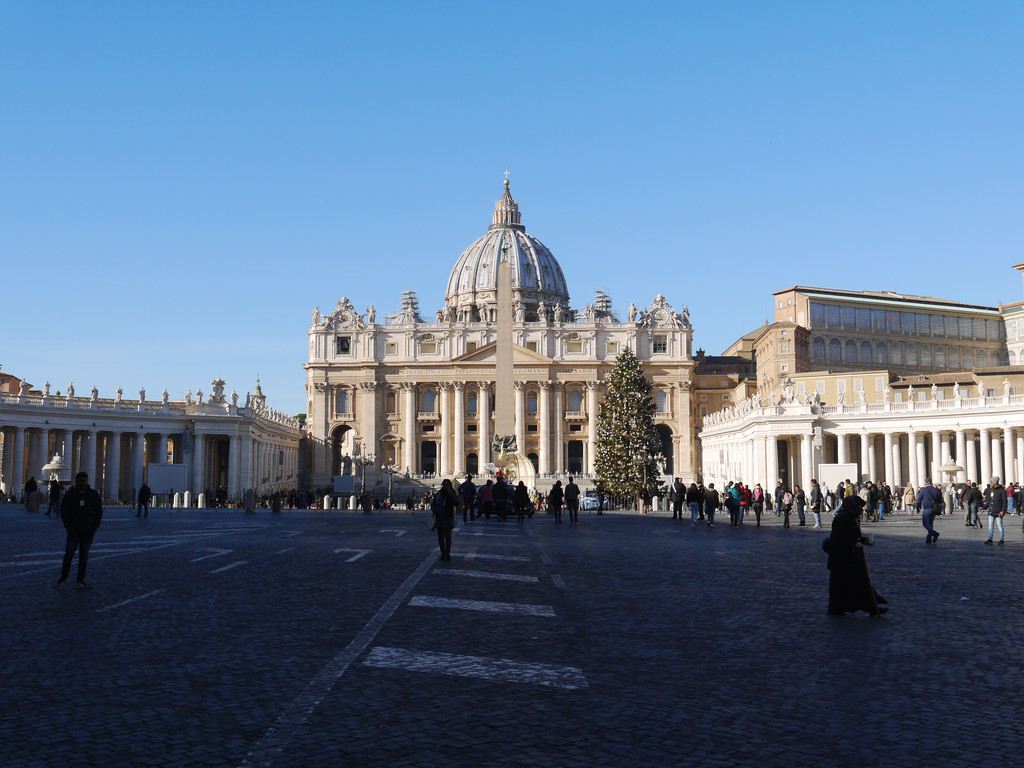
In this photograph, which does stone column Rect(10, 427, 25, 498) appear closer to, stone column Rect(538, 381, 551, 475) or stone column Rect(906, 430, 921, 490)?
stone column Rect(906, 430, 921, 490)

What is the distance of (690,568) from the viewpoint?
16078mm

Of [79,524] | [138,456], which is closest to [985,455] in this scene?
[138,456]

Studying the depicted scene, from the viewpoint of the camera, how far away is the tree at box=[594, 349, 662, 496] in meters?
61.4

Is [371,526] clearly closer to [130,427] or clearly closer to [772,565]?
[772,565]

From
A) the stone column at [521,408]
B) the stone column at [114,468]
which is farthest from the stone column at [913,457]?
the stone column at [114,468]

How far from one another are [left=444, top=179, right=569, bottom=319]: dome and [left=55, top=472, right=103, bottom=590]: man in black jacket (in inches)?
4025

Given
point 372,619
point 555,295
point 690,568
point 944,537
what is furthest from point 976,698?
point 555,295

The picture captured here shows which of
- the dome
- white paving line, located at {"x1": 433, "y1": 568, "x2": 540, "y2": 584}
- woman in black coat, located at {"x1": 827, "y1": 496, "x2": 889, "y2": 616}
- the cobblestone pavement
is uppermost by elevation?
the dome

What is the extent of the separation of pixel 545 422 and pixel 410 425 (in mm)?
12281

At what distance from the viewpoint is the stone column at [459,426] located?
92.5 metres

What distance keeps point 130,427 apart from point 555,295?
70214 mm

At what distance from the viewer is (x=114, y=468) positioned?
57.5 meters

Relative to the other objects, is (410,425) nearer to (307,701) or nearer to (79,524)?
(79,524)

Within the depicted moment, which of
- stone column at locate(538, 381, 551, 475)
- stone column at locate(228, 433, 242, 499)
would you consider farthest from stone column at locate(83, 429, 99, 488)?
stone column at locate(538, 381, 551, 475)
